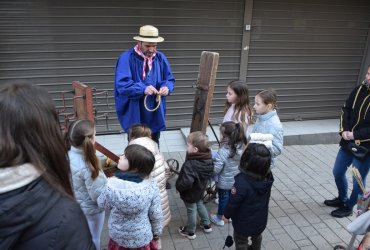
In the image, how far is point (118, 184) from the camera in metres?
2.24

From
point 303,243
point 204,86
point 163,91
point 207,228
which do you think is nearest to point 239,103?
point 204,86

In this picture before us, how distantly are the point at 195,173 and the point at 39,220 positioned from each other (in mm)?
2078

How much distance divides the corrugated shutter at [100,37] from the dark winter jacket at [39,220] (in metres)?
4.37

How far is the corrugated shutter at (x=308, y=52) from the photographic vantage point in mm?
6410

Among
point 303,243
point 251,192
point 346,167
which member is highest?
point 251,192

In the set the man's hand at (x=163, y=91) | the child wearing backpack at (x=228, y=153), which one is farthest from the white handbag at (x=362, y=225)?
the man's hand at (x=163, y=91)

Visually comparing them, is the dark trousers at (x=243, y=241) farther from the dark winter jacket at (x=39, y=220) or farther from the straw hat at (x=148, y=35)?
the straw hat at (x=148, y=35)

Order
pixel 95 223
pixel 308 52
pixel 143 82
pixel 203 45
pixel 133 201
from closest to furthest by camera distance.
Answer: pixel 133 201, pixel 95 223, pixel 143 82, pixel 203 45, pixel 308 52

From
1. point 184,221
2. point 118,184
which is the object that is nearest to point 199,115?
point 184,221

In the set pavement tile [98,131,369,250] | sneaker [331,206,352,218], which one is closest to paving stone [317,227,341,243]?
pavement tile [98,131,369,250]

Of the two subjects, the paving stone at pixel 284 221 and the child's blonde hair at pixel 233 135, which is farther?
the paving stone at pixel 284 221

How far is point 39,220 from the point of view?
1.02m

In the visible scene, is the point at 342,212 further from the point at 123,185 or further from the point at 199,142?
the point at 123,185

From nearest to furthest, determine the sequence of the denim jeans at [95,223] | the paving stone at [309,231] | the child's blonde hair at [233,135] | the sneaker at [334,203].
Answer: the denim jeans at [95,223], the child's blonde hair at [233,135], the paving stone at [309,231], the sneaker at [334,203]
